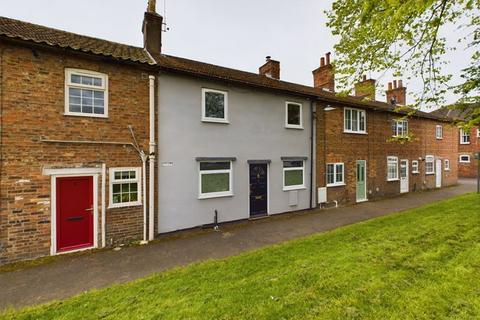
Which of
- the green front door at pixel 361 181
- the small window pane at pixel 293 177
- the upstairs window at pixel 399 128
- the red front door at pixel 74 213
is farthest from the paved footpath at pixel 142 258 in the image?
the upstairs window at pixel 399 128

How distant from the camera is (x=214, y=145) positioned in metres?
9.18

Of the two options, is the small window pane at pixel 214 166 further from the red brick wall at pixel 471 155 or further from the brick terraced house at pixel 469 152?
the red brick wall at pixel 471 155

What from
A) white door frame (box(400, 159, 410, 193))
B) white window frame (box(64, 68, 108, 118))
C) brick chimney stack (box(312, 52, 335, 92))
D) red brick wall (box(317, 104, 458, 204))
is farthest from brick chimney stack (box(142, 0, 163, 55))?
white door frame (box(400, 159, 410, 193))

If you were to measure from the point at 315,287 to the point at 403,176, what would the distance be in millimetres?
16453

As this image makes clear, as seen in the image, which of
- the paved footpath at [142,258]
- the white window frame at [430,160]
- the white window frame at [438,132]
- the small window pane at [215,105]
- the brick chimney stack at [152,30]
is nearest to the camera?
the paved footpath at [142,258]

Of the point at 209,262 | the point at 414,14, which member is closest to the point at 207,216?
the point at 209,262

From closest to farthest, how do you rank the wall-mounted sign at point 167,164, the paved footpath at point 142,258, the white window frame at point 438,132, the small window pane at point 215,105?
the paved footpath at point 142,258 < the wall-mounted sign at point 167,164 < the small window pane at point 215,105 < the white window frame at point 438,132

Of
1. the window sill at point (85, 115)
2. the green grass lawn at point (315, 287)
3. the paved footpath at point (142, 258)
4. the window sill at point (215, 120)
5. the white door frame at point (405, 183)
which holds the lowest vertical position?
the paved footpath at point (142, 258)

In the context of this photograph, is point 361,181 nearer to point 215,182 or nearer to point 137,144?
point 215,182

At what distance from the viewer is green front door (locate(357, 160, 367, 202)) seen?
1409 centimetres

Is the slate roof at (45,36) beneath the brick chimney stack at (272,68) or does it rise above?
beneath

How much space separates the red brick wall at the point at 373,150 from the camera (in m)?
12.6

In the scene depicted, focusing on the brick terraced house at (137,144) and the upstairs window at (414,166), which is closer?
the brick terraced house at (137,144)

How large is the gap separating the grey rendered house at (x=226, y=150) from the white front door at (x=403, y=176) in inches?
356
